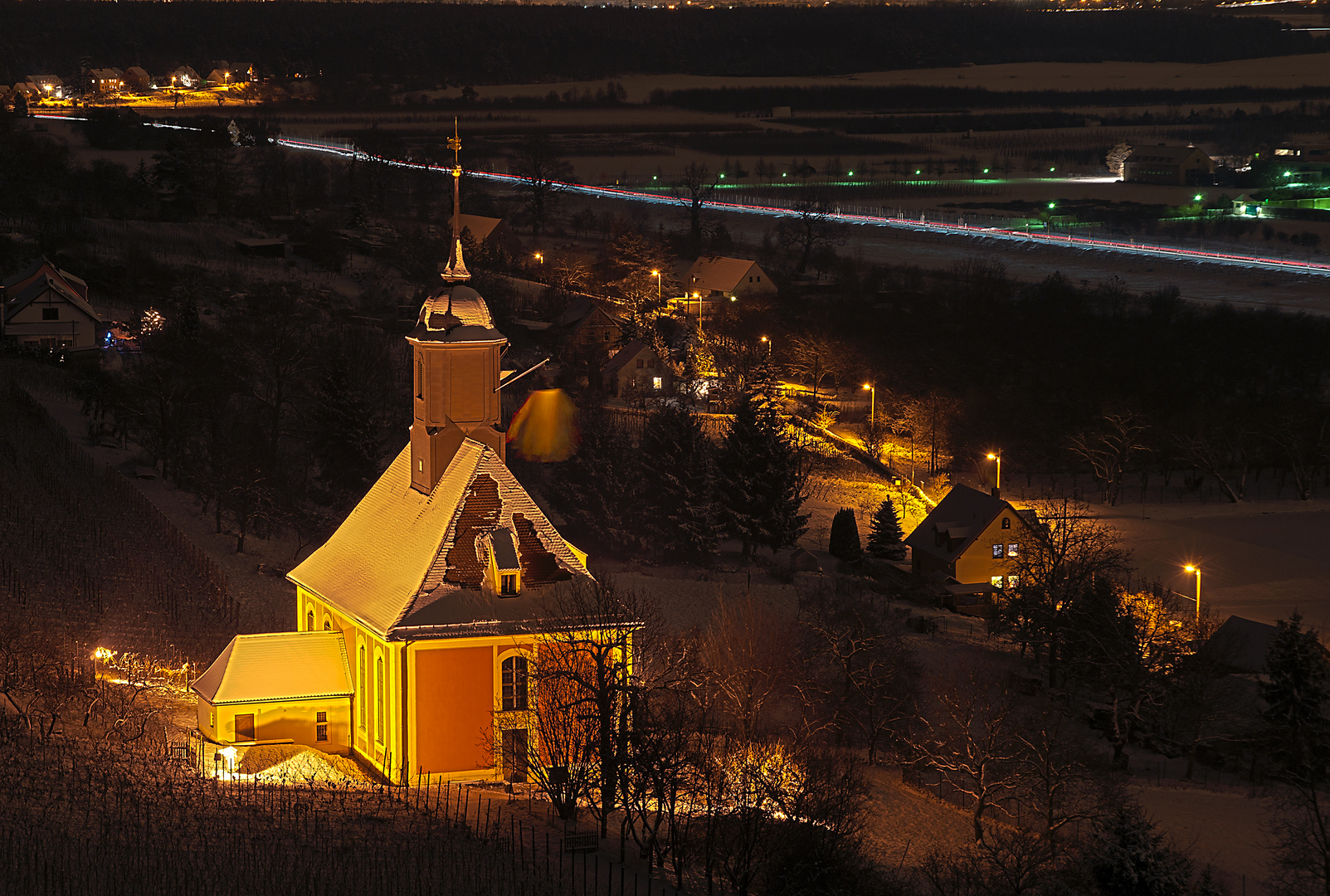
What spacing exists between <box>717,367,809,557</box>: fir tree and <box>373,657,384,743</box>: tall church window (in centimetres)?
2990

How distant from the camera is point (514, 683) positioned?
33062 millimetres

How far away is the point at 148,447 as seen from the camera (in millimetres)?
63562

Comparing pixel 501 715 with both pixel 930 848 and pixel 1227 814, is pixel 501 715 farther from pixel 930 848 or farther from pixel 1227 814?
pixel 1227 814

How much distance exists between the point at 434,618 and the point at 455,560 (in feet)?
5.21

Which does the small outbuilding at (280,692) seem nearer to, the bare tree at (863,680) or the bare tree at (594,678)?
the bare tree at (594,678)

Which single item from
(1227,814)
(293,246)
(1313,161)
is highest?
(1313,161)

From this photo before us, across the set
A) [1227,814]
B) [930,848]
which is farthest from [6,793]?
[1227,814]

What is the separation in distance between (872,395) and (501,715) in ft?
170

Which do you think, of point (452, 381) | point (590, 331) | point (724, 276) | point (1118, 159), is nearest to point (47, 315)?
point (590, 331)

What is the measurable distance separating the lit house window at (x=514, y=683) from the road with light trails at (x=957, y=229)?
96.1 metres

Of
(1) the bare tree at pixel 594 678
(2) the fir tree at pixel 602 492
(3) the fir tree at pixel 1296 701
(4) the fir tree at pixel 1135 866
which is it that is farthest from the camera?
(2) the fir tree at pixel 602 492

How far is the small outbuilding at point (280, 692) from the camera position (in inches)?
Result: 1310

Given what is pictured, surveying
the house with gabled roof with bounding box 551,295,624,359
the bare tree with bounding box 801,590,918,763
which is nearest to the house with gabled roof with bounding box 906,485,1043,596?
the bare tree with bounding box 801,590,918,763

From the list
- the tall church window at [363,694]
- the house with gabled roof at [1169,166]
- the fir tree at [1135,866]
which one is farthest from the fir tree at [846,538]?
the house with gabled roof at [1169,166]
